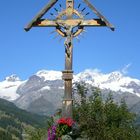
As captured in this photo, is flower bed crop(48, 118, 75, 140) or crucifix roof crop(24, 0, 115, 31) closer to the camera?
flower bed crop(48, 118, 75, 140)

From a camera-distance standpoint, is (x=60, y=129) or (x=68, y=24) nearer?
(x=60, y=129)

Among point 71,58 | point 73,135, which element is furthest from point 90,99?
point 73,135

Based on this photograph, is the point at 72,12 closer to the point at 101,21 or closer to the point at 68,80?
the point at 101,21

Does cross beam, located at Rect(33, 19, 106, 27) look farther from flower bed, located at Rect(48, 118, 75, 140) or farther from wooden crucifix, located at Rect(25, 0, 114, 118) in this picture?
flower bed, located at Rect(48, 118, 75, 140)

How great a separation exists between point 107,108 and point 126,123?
16.8ft

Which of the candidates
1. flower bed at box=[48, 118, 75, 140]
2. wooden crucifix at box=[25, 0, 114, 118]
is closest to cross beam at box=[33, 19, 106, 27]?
wooden crucifix at box=[25, 0, 114, 118]

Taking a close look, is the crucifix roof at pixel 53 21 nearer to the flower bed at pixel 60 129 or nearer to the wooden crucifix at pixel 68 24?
the wooden crucifix at pixel 68 24

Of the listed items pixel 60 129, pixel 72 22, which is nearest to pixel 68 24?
pixel 72 22

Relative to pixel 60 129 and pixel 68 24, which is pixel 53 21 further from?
pixel 60 129

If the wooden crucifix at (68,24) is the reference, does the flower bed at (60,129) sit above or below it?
below

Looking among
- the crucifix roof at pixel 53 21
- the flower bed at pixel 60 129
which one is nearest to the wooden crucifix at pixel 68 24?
the crucifix roof at pixel 53 21

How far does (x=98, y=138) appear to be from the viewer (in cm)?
2105

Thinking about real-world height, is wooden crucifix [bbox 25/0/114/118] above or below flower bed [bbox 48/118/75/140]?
above

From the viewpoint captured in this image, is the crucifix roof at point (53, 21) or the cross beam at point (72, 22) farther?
the cross beam at point (72, 22)
